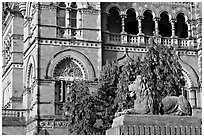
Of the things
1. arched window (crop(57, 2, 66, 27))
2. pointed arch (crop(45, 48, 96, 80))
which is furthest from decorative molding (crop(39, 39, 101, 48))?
arched window (crop(57, 2, 66, 27))

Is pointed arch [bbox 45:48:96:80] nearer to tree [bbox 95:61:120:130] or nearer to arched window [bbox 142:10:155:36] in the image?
tree [bbox 95:61:120:130]

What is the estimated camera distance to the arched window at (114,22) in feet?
116

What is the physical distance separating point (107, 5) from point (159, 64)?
8.53 metres

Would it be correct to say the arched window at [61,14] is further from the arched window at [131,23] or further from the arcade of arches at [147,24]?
the arched window at [131,23]

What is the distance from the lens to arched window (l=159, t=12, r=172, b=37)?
36375 mm

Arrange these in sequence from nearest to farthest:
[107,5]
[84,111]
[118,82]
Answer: [84,111] → [118,82] → [107,5]

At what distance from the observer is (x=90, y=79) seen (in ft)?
104

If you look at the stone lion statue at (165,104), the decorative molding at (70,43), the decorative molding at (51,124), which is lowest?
the decorative molding at (51,124)

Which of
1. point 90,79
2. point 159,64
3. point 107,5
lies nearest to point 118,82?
point 159,64

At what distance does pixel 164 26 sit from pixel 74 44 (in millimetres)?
7995

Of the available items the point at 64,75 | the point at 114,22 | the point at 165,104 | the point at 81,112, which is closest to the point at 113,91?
the point at 81,112

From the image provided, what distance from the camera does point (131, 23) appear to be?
36.8 m

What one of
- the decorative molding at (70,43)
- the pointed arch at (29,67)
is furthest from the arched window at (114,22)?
the pointed arch at (29,67)

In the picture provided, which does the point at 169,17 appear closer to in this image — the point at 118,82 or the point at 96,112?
the point at 118,82
